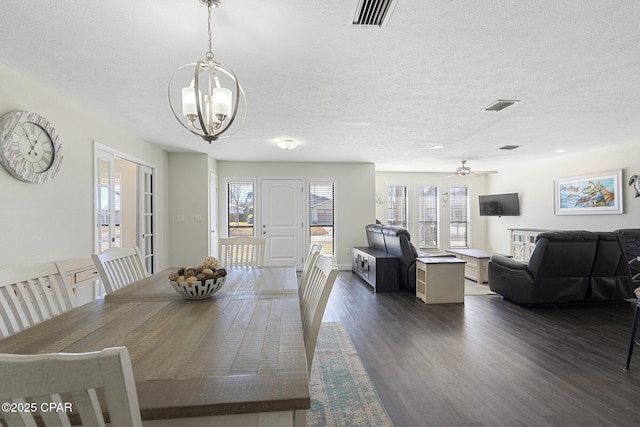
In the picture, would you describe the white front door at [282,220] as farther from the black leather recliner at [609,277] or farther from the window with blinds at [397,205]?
the black leather recliner at [609,277]

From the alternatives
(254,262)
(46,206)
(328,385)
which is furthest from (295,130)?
(328,385)

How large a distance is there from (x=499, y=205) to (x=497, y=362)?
6310 mm

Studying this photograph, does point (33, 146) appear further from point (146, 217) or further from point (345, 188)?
point (345, 188)

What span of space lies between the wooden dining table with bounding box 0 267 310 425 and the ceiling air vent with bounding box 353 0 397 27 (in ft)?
5.44

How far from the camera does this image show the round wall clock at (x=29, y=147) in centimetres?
235

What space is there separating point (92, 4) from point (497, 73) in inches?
110

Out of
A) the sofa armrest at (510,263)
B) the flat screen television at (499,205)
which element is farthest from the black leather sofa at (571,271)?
the flat screen television at (499,205)

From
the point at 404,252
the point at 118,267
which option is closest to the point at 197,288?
the point at 118,267

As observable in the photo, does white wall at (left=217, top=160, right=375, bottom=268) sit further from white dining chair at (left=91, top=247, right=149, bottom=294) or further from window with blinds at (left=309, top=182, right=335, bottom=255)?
white dining chair at (left=91, top=247, right=149, bottom=294)

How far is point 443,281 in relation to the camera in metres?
4.27

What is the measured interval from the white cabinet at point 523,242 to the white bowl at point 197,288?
6.80m

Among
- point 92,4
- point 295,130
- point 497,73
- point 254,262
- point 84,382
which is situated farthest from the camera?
point 295,130

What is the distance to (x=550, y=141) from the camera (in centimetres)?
499

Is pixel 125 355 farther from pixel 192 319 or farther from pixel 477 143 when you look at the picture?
pixel 477 143
